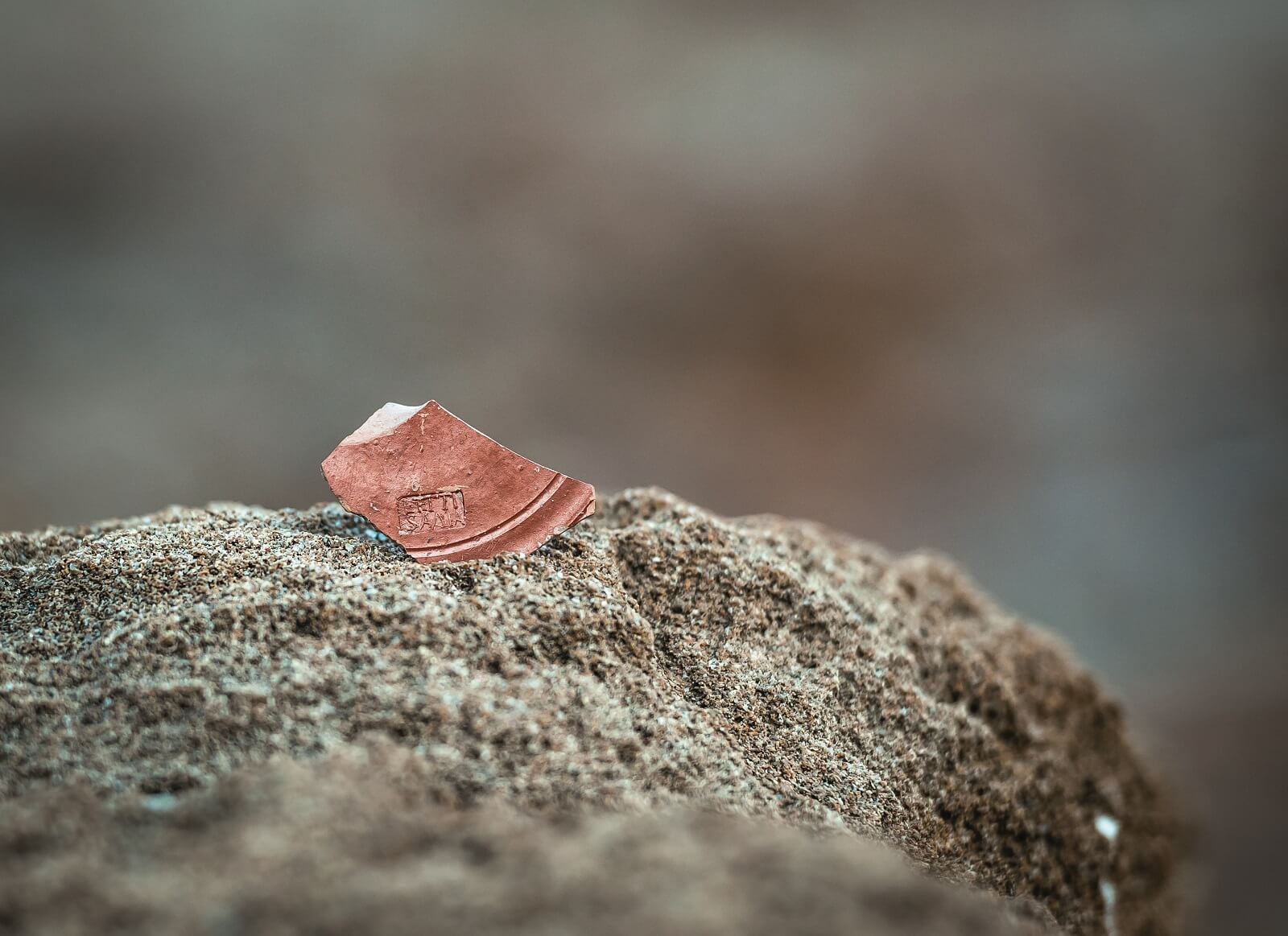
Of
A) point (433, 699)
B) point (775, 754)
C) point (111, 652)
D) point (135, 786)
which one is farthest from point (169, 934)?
point (775, 754)

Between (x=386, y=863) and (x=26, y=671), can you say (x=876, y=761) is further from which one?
(x=26, y=671)

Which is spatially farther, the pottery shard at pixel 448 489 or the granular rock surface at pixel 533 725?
the pottery shard at pixel 448 489

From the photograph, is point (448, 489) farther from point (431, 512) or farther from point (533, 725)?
point (533, 725)

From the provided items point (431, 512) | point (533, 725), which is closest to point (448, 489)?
point (431, 512)

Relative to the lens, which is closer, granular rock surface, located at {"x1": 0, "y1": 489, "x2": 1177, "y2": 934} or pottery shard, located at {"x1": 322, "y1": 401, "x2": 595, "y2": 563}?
granular rock surface, located at {"x1": 0, "y1": 489, "x2": 1177, "y2": 934}
